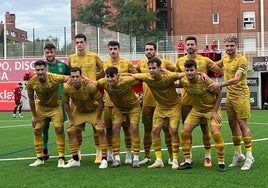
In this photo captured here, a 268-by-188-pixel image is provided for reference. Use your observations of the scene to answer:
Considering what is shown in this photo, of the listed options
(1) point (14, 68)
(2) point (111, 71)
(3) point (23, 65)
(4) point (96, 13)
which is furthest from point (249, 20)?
(2) point (111, 71)

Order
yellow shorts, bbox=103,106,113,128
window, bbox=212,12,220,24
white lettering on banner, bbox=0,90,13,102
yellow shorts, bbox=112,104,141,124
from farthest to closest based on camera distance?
window, bbox=212,12,220,24 < white lettering on banner, bbox=0,90,13,102 < yellow shorts, bbox=103,106,113,128 < yellow shorts, bbox=112,104,141,124

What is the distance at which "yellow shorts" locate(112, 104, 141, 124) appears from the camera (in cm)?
946

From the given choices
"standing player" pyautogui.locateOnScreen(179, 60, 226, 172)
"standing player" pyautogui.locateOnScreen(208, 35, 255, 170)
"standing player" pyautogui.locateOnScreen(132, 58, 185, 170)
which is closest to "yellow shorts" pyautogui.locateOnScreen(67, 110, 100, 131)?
"standing player" pyautogui.locateOnScreen(132, 58, 185, 170)

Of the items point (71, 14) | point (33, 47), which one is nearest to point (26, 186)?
point (33, 47)

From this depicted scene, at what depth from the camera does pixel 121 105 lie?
945 cm

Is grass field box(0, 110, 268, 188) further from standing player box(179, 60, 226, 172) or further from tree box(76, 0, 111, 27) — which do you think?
tree box(76, 0, 111, 27)

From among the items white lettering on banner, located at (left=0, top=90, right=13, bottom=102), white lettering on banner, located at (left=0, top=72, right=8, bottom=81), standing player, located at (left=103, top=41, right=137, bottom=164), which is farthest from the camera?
white lettering on banner, located at (left=0, top=72, right=8, bottom=81)

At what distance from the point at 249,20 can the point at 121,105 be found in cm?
4677

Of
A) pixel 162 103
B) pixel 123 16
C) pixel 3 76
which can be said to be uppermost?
pixel 123 16

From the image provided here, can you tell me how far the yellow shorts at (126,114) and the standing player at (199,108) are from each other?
1.00m

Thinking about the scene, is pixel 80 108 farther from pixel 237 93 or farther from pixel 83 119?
pixel 237 93

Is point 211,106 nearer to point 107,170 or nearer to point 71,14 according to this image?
point 107,170

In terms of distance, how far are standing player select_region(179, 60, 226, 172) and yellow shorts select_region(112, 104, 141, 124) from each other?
1.00 meters

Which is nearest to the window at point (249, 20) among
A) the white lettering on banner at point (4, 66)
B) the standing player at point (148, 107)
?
the white lettering on banner at point (4, 66)
